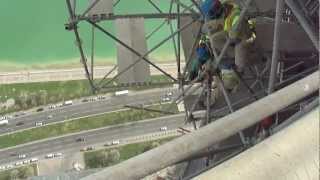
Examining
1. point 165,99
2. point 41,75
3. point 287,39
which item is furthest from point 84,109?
point 287,39

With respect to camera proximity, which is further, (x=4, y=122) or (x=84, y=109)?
(x=84, y=109)

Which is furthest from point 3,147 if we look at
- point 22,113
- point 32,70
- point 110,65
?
point 110,65

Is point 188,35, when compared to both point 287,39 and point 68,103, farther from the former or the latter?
point 68,103

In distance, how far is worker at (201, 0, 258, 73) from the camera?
10.4 m

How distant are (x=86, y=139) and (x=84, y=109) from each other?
10.8ft

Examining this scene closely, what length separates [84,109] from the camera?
137 feet

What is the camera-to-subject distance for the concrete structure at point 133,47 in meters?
14.1

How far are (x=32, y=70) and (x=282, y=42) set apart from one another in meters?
33.4

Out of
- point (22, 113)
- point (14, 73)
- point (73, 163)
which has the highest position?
point (14, 73)

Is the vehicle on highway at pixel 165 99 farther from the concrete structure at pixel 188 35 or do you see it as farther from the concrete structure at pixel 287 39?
the concrete structure at pixel 287 39

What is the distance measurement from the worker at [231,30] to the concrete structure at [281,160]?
6.06m

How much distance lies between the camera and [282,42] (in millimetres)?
11258

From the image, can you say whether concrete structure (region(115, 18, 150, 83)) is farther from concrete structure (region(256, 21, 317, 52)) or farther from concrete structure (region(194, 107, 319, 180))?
concrete structure (region(194, 107, 319, 180))

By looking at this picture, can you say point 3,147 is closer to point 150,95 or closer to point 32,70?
point 32,70
